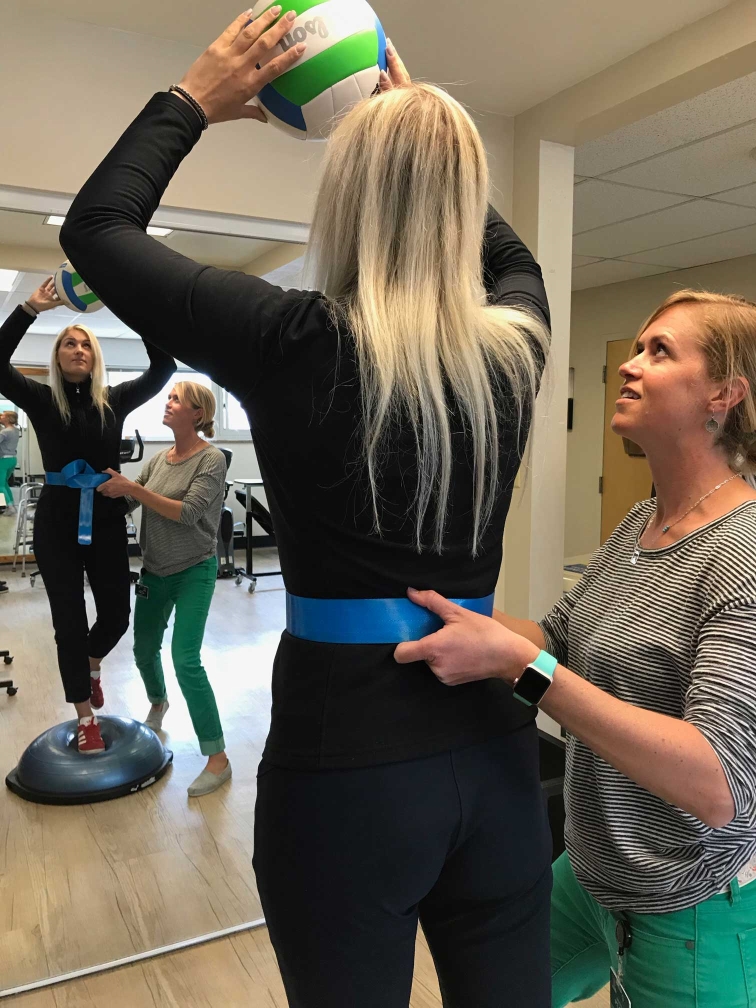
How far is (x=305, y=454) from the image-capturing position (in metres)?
0.80

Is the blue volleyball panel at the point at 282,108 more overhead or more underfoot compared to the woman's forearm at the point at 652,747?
more overhead

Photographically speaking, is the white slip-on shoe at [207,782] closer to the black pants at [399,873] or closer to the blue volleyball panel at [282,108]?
the black pants at [399,873]

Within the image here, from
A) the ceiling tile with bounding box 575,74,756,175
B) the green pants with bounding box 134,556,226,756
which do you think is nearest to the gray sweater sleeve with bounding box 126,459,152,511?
the green pants with bounding box 134,556,226,756

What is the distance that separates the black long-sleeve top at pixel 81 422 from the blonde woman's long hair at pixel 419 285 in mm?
1460

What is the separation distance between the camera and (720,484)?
1.15 meters

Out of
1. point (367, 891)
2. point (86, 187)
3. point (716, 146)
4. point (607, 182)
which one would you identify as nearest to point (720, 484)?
point (367, 891)

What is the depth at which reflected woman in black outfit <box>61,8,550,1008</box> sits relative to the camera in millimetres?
779

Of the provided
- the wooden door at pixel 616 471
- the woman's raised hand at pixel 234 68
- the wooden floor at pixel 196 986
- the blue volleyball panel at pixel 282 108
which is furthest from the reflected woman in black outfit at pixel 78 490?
the wooden door at pixel 616 471

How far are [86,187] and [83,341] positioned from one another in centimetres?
145

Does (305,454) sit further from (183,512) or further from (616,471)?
(616,471)

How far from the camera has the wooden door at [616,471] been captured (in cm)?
703

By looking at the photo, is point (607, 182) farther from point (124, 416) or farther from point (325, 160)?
point (325, 160)

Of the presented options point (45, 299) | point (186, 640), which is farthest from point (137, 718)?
point (45, 299)

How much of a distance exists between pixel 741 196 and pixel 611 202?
0.74 metres
